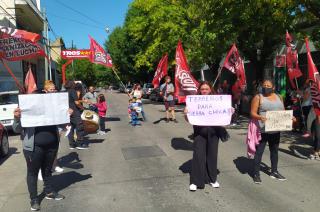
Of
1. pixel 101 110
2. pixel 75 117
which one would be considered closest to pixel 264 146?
pixel 75 117

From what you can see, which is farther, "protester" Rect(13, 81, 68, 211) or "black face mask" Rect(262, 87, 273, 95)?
"black face mask" Rect(262, 87, 273, 95)

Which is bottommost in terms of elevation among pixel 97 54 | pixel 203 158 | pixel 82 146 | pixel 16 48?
pixel 82 146

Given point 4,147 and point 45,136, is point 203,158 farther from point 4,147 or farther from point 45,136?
point 4,147

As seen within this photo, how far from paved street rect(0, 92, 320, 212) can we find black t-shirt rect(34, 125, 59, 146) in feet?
A: 2.98

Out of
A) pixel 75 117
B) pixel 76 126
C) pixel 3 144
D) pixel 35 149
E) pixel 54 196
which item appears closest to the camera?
pixel 35 149

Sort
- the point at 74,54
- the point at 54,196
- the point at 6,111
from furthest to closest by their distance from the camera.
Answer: the point at 74,54
the point at 6,111
the point at 54,196

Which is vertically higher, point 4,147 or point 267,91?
point 267,91

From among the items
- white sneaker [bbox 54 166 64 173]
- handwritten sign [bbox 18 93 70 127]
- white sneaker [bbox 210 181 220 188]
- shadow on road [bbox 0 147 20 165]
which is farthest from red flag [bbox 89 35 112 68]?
white sneaker [bbox 210 181 220 188]

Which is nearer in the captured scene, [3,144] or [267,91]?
[267,91]

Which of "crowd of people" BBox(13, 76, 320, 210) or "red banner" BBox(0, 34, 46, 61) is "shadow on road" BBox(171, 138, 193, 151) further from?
"red banner" BBox(0, 34, 46, 61)

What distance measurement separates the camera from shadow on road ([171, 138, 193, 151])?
1002cm

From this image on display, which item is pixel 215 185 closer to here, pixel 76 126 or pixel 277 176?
pixel 277 176

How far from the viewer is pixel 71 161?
873 centimetres

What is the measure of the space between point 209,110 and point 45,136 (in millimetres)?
2522
